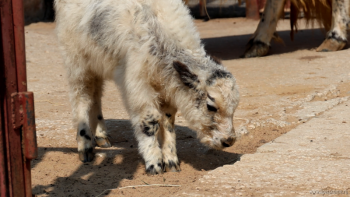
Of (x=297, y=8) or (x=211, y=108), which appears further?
(x=297, y=8)

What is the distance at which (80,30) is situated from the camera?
12.5 ft

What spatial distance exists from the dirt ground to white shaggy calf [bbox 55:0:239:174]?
1.07 feet

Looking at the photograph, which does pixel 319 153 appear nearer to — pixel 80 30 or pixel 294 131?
pixel 294 131

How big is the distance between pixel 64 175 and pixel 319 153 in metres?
1.90

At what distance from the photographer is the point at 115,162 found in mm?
3928

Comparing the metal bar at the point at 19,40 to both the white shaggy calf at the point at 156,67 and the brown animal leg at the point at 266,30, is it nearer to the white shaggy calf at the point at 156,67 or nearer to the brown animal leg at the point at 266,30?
the white shaggy calf at the point at 156,67

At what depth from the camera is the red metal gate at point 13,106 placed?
210 centimetres

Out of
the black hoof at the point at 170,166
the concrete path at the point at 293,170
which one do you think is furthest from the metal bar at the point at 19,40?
the black hoof at the point at 170,166

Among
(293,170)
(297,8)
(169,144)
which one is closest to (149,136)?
(169,144)

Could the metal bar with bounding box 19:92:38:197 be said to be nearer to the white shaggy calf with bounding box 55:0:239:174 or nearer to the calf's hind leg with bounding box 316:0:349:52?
the white shaggy calf with bounding box 55:0:239:174

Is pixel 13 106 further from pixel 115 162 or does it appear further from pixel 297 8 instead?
pixel 297 8

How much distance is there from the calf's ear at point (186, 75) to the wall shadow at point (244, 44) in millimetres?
5289

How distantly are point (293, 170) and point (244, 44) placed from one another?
7.51 metres

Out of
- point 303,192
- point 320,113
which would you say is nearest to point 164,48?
point 303,192
